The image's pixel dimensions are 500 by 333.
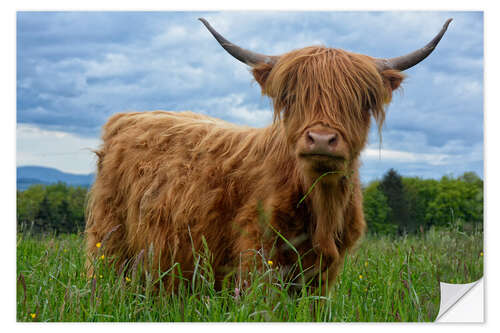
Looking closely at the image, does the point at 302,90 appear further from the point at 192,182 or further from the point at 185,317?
the point at 185,317

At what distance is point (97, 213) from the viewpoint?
12.5 ft

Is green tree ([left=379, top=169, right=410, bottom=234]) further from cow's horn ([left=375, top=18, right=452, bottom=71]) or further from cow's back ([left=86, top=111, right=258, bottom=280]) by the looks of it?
cow's back ([left=86, top=111, right=258, bottom=280])

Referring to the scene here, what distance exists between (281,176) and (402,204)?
1.02 meters

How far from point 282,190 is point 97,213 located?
1.63 meters

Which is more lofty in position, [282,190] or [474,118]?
[474,118]

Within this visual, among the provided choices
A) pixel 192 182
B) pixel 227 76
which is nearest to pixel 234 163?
pixel 192 182

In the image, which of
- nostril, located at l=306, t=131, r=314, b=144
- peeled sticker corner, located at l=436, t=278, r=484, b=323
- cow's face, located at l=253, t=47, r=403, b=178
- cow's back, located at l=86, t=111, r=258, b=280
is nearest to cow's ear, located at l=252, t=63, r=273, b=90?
cow's face, located at l=253, t=47, r=403, b=178

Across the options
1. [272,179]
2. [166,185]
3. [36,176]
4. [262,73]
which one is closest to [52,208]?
[36,176]

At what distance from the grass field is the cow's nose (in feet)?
2.08

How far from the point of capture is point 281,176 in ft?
9.46

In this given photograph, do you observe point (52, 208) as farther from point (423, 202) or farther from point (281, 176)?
point (423, 202)

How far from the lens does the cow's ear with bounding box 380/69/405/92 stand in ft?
9.52

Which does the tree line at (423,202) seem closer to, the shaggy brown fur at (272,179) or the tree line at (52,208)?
the shaggy brown fur at (272,179)

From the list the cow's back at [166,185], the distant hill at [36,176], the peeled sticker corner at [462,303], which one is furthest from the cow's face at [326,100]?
the distant hill at [36,176]
